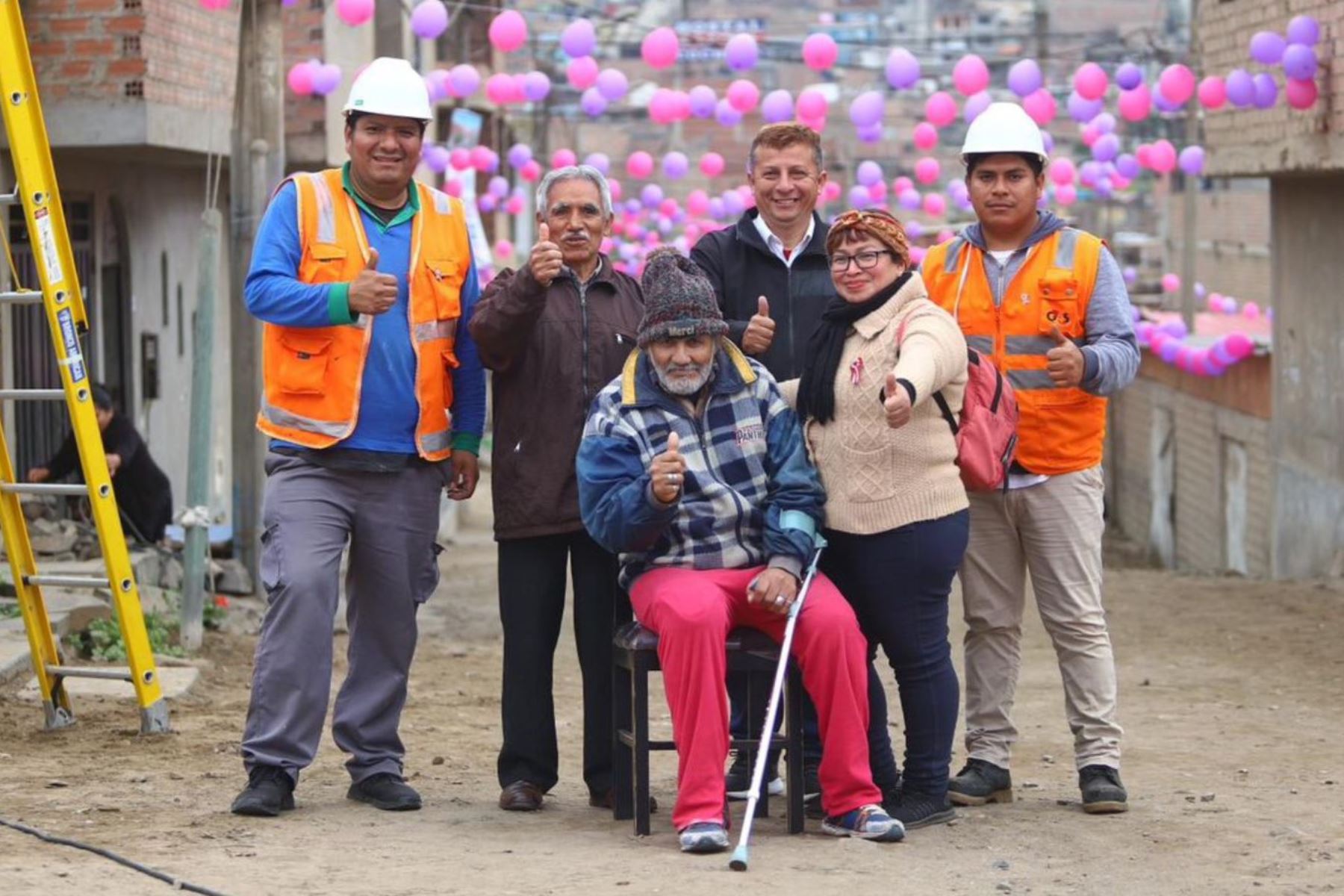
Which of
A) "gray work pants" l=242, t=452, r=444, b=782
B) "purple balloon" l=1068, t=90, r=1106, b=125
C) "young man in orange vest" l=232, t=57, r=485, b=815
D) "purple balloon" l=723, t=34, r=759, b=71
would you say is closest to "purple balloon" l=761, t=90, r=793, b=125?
"purple balloon" l=723, t=34, r=759, b=71

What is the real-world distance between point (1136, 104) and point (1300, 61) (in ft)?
6.24

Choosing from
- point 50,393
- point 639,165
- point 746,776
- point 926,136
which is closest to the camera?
point 746,776

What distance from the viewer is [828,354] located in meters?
6.32

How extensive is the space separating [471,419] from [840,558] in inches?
49.2

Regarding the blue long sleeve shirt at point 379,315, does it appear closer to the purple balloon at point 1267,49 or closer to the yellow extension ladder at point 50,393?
the yellow extension ladder at point 50,393

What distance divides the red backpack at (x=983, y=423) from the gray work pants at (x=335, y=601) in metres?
1.58

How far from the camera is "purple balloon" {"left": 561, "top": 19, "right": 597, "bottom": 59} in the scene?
1638 centimetres

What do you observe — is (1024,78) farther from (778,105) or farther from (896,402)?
(896,402)

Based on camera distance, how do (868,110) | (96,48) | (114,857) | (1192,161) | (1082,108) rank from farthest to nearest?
(1192,161) → (1082,108) → (868,110) → (96,48) → (114,857)

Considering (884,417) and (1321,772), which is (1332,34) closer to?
(1321,772)

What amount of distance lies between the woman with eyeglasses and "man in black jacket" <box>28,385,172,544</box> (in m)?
8.43

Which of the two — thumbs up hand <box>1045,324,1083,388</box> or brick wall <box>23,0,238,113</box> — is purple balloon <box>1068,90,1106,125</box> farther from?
thumbs up hand <box>1045,324,1083,388</box>

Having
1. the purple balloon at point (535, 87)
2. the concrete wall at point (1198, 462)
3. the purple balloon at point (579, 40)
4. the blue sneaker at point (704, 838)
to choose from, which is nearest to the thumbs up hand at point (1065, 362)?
the blue sneaker at point (704, 838)

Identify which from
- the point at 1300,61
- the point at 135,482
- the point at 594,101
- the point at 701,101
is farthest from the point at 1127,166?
the point at 135,482
